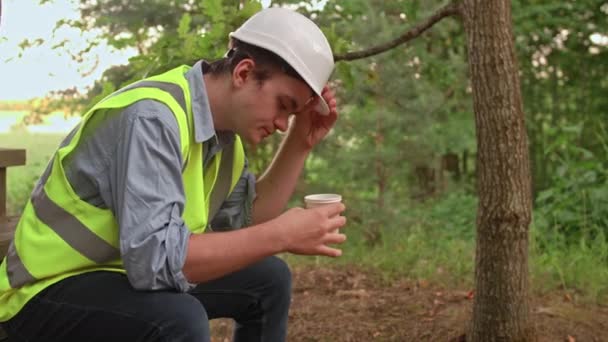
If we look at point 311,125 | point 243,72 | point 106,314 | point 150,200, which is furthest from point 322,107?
point 106,314

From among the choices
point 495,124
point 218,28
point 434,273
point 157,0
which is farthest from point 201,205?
point 157,0

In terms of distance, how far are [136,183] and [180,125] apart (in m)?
0.21

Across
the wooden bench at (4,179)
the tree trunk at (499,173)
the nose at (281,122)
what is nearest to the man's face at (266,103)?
the nose at (281,122)

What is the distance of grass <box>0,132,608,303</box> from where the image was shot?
404cm

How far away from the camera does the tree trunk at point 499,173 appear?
2797mm

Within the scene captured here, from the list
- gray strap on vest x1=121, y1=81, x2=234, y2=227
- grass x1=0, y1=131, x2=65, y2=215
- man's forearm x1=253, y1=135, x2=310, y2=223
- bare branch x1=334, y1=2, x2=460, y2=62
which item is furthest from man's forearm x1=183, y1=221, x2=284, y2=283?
grass x1=0, y1=131, x2=65, y2=215

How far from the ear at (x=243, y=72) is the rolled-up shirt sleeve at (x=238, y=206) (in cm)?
55

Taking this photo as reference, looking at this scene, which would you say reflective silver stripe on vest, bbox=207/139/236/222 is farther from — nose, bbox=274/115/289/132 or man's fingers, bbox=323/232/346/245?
man's fingers, bbox=323/232/346/245

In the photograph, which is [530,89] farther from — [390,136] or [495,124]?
[495,124]

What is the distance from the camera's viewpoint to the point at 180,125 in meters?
1.88

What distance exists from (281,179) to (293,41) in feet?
2.25

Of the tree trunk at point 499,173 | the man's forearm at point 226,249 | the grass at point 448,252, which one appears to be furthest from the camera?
the grass at point 448,252

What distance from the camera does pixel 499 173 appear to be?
2820 millimetres

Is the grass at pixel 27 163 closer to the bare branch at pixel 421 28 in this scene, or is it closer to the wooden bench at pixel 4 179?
the wooden bench at pixel 4 179
